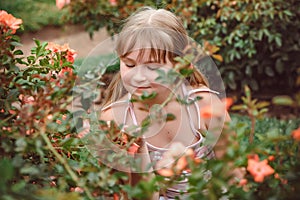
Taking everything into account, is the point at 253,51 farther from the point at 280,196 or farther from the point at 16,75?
the point at 280,196

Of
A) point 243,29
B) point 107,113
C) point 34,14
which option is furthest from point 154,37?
point 34,14

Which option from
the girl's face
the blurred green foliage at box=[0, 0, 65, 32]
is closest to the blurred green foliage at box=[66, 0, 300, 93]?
the girl's face

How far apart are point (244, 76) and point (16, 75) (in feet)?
11.5

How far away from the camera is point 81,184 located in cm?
95

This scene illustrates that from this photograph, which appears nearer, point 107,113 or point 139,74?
point 139,74

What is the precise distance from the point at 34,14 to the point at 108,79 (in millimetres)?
6645

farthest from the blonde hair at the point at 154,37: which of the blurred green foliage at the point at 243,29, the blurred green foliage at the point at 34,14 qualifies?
the blurred green foliage at the point at 34,14

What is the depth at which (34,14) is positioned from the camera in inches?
332

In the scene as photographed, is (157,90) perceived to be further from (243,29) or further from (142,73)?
(243,29)

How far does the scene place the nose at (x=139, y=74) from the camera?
1421 millimetres

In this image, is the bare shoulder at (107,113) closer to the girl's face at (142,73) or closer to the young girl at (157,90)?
the young girl at (157,90)

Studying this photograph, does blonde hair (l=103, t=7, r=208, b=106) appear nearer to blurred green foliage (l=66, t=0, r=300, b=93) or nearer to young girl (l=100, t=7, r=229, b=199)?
young girl (l=100, t=7, r=229, b=199)

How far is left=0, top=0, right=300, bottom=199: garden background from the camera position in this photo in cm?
93

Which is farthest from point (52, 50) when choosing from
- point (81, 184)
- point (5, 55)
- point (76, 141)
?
point (81, 184)
